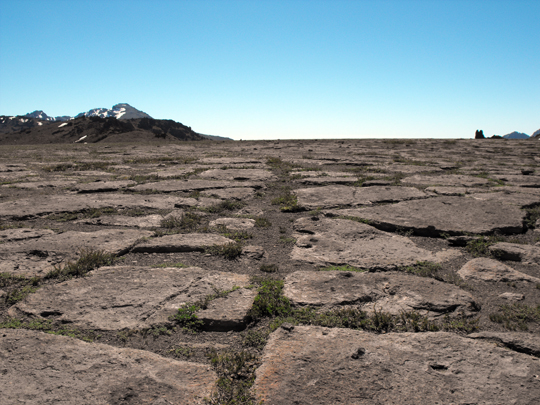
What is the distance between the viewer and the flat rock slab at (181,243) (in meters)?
2.09

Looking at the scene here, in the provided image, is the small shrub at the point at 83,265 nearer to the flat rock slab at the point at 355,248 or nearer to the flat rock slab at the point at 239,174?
the flat rock slab at the point at 355,248

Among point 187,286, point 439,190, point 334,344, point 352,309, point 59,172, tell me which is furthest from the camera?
point 59,172

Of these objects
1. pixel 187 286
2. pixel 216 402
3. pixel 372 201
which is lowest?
pixel 216 402

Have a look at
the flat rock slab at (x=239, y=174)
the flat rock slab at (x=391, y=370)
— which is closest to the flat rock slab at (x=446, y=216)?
the flat rock slab at (x=391, y=370)

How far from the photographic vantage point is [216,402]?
3.22 ft

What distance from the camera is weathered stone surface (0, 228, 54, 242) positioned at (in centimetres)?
221

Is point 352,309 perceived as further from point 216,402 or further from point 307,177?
point 307,177

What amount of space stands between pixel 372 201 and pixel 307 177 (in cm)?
131

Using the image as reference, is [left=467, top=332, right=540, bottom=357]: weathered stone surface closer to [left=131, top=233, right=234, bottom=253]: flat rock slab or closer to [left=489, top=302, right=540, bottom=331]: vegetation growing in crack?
[left=489, top=302, right=540, bottom=331]: vegetation growing in crack

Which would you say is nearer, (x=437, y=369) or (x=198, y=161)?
(x=437, y=369)

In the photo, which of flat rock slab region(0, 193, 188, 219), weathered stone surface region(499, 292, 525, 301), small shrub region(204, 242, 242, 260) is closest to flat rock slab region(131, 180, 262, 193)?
flat rock slab region(0, 193, 188, 219)

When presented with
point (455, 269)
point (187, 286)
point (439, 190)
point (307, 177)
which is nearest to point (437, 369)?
point (455, 269)

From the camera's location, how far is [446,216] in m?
2.65

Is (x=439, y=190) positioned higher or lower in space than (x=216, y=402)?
higher
